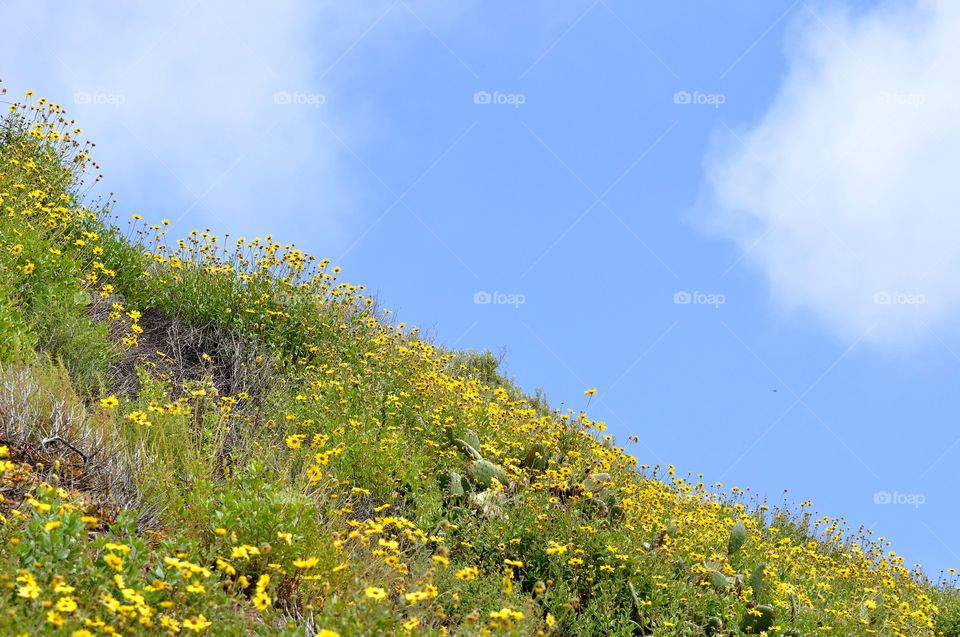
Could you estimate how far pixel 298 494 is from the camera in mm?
5500

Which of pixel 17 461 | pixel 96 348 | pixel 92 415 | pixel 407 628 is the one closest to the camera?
pixel 407 628

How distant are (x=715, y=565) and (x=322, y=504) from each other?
321 centimetres

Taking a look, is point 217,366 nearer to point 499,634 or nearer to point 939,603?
point 499,634

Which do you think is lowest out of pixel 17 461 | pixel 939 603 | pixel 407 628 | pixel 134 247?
pixel 407 628

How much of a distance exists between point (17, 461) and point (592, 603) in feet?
12.7

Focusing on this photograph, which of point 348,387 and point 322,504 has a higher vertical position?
point 348,387

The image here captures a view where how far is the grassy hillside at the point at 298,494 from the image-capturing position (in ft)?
13.7

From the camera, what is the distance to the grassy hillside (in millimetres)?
4184

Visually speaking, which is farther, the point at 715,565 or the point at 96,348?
the point at 96,348

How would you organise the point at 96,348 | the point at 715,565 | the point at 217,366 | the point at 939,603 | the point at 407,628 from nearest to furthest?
1. the point at 407,628
2. the point at 715,565
3. the point at 96,348
4. the point at 217,366
5. the point at 939,603

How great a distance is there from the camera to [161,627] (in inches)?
155

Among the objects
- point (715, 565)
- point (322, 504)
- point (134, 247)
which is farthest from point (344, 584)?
point (134, 247)

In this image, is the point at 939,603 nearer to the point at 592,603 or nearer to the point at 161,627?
the point at 592,603

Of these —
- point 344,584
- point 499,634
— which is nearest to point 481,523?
point 344,584
